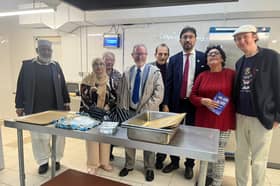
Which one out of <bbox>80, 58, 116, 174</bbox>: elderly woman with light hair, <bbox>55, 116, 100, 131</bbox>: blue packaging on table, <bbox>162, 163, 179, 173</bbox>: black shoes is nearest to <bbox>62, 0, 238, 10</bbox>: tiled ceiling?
<bbox>80, 58, 116, 174</bbox>: elderly woman with light hair

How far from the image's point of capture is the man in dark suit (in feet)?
8.56

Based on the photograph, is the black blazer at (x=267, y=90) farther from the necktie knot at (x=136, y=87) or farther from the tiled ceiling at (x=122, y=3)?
the necktie knot at (x=136, y=87)

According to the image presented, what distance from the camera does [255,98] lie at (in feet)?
6.75

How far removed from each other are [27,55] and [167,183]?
4488 millimetres

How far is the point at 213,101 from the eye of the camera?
222cm

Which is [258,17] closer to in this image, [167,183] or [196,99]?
[196,99]

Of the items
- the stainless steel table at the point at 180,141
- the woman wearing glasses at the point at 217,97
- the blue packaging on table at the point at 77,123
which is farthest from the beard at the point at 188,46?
the blue packaging on table at the point at 77,123

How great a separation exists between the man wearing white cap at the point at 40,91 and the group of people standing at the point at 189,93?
0.01 m

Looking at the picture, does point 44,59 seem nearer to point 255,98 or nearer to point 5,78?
point 255,98

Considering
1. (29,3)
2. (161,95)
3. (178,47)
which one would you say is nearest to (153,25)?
(178,47)

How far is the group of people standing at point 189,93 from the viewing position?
2.06 m

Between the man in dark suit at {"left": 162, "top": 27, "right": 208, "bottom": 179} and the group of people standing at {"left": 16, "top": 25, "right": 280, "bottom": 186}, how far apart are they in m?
0.01

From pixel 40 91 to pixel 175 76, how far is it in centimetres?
174

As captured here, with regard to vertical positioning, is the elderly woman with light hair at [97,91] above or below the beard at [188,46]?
below
